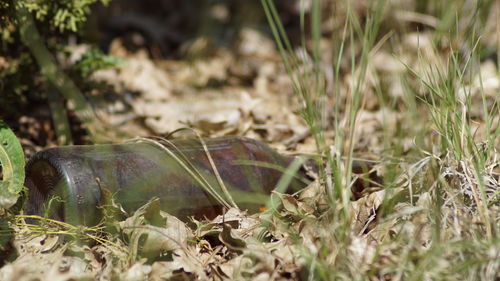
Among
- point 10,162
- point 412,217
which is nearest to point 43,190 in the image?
point 10,162

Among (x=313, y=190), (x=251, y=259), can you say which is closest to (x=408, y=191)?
(x=313, y=190)

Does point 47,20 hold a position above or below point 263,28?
above

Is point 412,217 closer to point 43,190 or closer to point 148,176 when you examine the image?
point 148,176

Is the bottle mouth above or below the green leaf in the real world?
below

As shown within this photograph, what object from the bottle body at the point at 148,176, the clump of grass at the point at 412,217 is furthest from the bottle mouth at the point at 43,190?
the clump of grass at the point at 412,217

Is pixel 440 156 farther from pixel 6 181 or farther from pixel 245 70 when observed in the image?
pixel 245 70

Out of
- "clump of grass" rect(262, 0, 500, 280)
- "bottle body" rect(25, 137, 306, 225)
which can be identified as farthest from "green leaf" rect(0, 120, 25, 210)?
"clump of grass" rect(262, 0, 500, 280)

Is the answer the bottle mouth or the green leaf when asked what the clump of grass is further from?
the green leaf
